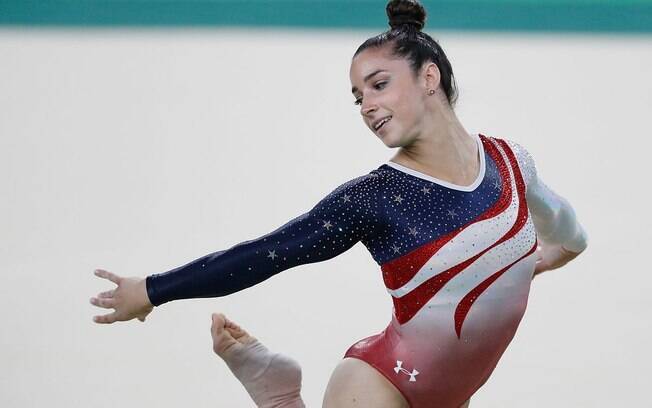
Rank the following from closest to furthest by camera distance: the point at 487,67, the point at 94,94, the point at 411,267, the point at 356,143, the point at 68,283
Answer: the point at 411,267, the point at 68,283, the point at 356,143, the point at 94,94, the point at 487,67

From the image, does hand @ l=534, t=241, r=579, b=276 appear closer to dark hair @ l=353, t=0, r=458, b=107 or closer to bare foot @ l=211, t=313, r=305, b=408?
dark hair @ l=353, t=0, r=458, b=107

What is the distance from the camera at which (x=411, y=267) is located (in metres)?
2.17

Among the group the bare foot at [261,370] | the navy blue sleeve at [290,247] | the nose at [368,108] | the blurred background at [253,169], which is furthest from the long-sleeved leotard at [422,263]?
the blurred background at [253,169]

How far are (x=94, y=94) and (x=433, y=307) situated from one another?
3494mm

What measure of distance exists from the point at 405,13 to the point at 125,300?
790mm

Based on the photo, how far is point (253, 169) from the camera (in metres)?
4.59

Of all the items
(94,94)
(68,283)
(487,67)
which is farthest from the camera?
(487,67)

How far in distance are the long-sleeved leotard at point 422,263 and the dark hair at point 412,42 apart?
0.62 feet

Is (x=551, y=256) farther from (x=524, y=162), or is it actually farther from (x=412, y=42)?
(x=412, y=42)

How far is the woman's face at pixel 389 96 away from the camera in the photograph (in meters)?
2.23

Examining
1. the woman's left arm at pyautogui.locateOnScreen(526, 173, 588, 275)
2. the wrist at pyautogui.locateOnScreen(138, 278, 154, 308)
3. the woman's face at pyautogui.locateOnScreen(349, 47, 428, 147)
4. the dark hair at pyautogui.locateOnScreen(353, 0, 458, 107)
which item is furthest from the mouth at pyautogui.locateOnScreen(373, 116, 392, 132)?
the wrist at pyautogui.locateOnScreen(138, 278, 154, 308)

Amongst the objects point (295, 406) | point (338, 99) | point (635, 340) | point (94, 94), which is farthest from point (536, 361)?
point (94, 94)

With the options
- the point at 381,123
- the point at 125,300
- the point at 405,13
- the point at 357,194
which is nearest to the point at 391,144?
the point at 381,123

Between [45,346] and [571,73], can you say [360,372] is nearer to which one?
[45,346]
